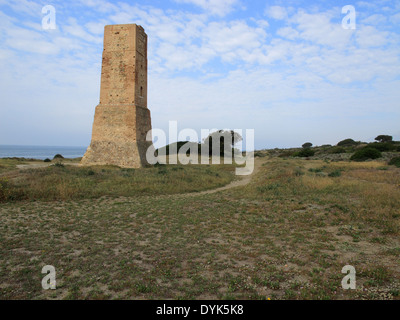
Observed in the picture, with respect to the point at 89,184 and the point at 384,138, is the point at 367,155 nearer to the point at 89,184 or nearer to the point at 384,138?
the point at 89,184

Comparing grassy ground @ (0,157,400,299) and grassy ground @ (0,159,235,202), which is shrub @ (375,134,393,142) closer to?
grassy ground @ (0,159,235,202)

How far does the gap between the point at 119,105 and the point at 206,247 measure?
15.3 metres

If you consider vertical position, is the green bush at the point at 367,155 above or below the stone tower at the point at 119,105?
below

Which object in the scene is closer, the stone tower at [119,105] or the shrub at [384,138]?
the stone tower at [119,105]

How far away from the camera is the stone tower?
17.8 m

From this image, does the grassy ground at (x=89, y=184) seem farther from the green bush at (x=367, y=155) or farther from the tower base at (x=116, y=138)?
the green bush at (x=367, y=155)

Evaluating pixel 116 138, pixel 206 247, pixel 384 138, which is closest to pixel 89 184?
pixel 116 138

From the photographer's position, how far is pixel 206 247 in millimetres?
5414

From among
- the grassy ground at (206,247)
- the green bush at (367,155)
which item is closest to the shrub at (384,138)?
the green bush at (367,155)

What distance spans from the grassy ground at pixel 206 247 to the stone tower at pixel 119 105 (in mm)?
8704

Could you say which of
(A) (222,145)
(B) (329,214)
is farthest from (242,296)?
(A) (222,145)

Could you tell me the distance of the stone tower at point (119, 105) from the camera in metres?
17.8

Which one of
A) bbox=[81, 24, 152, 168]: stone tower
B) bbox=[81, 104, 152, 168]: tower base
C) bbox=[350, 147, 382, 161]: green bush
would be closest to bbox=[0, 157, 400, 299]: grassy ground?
bbox=[81, 104, 152, 168]: tower base
